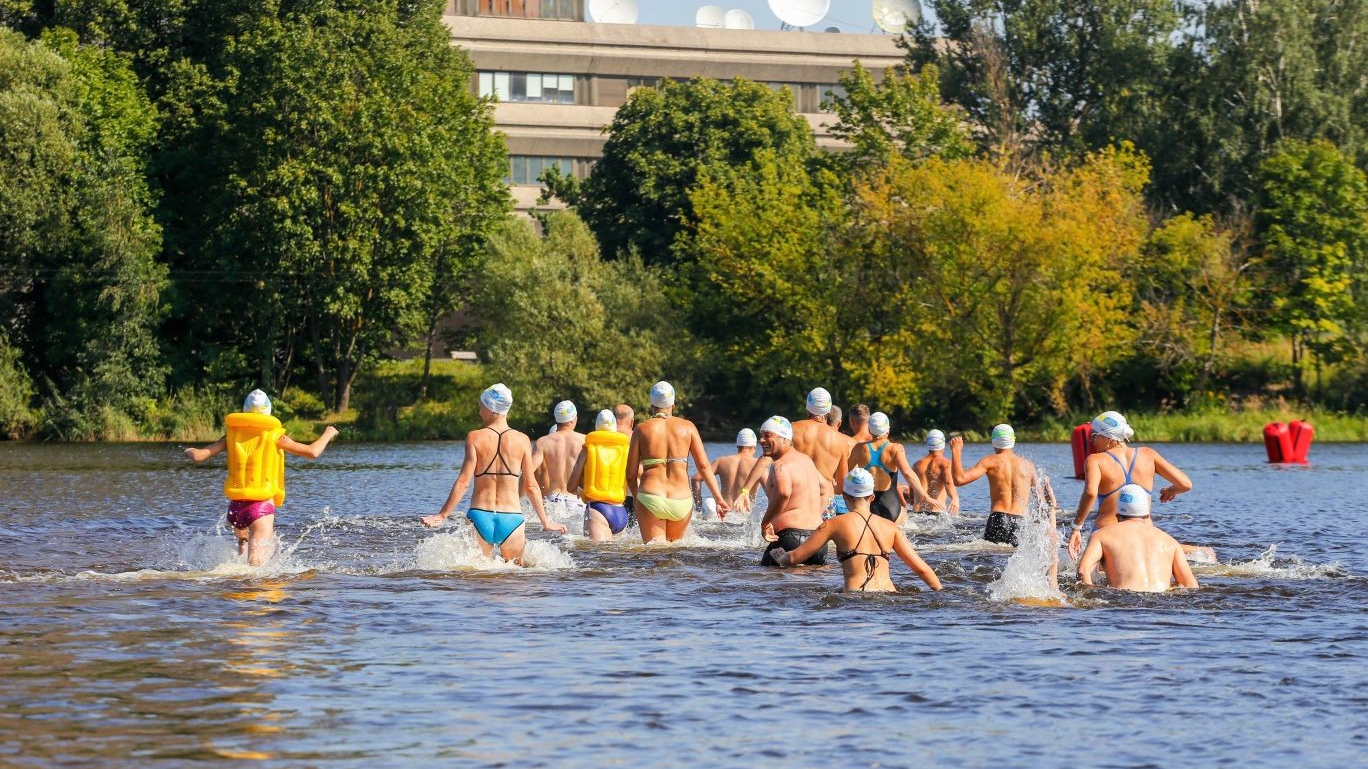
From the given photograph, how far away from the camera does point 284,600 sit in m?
15.6

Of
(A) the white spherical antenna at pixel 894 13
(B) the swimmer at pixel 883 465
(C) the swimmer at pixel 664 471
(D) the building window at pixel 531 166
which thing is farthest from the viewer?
(A) the white spherical antenna at pixel 894 13

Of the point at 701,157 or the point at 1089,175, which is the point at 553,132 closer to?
the point at 701,157

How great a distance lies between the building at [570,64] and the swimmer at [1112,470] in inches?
3076

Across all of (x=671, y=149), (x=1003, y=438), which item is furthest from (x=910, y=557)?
(x=671, y=149)

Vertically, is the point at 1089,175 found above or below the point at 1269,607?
above

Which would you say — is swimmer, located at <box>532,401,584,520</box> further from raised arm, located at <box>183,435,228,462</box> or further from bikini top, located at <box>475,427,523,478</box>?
raised arm, located at <box>183,435,228,462</box>

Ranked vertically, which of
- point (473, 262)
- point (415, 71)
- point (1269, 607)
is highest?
point (415, 71)

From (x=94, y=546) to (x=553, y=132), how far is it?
2902 inches

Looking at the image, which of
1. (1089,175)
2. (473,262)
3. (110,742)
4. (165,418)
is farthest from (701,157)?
(110,742)

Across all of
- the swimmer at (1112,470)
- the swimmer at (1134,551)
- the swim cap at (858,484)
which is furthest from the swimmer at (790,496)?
the swimmer at (1134,551)

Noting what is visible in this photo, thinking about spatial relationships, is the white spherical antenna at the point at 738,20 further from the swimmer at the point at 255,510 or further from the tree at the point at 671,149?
the swimmer at the point at 255,510

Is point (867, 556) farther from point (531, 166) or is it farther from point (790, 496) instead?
point (531, 166)

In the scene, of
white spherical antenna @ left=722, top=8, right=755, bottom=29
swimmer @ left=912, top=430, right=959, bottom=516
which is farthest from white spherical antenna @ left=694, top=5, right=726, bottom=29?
swimmer @ left=912, top=430, right=959, bottom=516

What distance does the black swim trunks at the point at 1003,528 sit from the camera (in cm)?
1995
